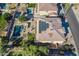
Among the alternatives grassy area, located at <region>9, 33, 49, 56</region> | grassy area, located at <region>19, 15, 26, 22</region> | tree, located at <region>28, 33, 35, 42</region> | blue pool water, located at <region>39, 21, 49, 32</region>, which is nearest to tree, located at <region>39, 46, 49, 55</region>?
grassy area, located at <region>9, 33, 49, 56</region>

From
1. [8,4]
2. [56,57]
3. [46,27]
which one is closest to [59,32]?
[46,27]

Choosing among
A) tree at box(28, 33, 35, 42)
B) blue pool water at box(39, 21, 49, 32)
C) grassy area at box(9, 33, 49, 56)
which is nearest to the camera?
grassy area at box(9, 33, 49, 56)

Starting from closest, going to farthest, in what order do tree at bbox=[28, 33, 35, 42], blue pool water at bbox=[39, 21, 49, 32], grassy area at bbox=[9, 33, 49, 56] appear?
grassy area at bbox=[9, 33, 49, 56]
tree at bbox=[28, 33, 35, 42]
blue pool water at bbox=[39, 21, 49, 32]

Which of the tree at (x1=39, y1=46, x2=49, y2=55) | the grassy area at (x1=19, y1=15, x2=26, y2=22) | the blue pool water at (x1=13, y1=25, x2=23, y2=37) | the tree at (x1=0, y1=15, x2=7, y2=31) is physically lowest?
the tree at (x1=39, y1=46, x2=49, y2=55)

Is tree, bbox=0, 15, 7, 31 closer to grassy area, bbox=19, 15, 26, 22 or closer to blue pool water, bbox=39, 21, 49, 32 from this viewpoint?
grassy area, bbox=19, 15, 26, 22

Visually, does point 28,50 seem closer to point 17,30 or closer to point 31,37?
point 31,37

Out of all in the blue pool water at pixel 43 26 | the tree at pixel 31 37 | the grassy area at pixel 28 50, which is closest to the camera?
the grassy area at pixel 28 50

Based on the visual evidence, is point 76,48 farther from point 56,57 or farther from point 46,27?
point 46,27

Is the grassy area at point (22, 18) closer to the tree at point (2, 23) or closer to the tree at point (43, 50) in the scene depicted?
the tree at point (2, 23)

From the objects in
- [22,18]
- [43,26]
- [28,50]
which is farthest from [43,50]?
[22,18]

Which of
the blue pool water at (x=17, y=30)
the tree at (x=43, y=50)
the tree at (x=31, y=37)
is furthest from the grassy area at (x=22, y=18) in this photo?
the tree at (x=43, y=50)

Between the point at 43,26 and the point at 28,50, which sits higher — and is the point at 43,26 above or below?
above
